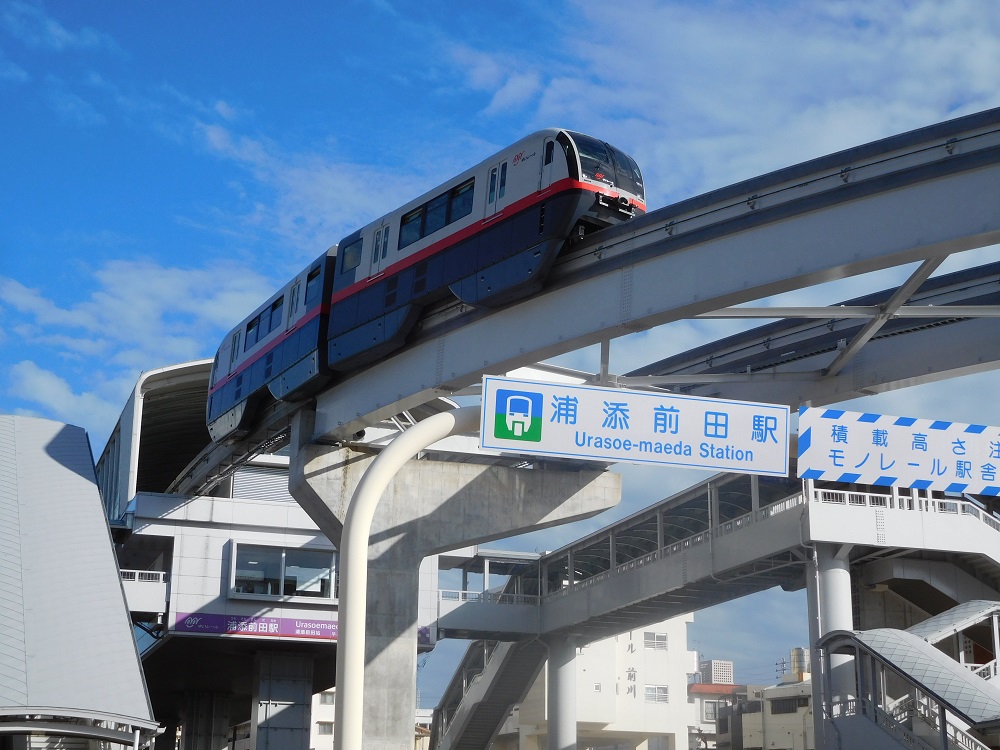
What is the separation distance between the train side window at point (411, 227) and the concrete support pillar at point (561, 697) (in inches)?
984

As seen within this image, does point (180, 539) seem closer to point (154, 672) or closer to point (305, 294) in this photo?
point (154, 672)

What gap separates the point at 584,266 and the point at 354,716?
7.72 metres

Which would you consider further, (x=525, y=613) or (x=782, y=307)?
(x=525, y=613)

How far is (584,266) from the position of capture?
1850 cm

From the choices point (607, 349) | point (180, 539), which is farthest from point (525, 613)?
point (607, 349)

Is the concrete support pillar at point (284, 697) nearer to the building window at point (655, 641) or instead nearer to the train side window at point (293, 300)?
the train side window at point (293, 300)

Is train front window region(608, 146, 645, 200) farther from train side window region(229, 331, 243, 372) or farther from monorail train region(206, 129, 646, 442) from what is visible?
train side window region(229, 331, 243, 372)

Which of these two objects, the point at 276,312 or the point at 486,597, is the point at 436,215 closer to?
the point at 276,312

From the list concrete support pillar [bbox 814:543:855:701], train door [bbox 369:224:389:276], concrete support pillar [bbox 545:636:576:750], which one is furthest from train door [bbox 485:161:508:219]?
concrete support pillar [bbox 545:636:576:750]

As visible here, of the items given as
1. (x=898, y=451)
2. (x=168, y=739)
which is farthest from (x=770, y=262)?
(x=168, y=739)

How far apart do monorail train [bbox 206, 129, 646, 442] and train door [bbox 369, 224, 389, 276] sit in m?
0.03

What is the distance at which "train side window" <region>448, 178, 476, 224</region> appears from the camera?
2112 cm

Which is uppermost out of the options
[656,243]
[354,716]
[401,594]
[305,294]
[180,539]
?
[305,294]

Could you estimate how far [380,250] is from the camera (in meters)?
23.5
